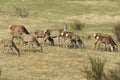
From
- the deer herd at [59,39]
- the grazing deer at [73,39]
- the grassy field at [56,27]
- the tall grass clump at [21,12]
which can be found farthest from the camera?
the tall grass clump at [21,12]

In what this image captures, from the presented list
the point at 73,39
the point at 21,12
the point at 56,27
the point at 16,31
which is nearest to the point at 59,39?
the point at 73,39

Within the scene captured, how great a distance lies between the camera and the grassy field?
19.1m

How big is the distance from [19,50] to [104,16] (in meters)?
17.7

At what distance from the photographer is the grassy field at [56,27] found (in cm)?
1912

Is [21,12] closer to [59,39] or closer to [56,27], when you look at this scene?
[56,27]

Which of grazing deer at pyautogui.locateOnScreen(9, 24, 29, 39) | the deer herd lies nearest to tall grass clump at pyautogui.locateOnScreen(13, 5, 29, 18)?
grazing deer at pyautogui.locateOnScreen(9, 24, 29, 39)

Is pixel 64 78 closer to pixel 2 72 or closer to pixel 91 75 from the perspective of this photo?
pixel 91 75

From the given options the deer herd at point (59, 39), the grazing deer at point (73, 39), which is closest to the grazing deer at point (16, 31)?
the deer herd at point (59, 39)

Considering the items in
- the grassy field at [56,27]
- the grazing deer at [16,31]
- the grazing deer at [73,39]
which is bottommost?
the grassy field at [56,27]

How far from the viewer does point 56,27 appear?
3338 cm

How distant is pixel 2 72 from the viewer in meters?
18.8

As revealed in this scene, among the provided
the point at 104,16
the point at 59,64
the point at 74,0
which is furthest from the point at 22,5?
the point at 59,64

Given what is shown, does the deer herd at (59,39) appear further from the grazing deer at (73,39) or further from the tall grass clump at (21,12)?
the tall grass clump at (21,12)

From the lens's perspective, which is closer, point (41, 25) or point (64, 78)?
point (64, 78)
